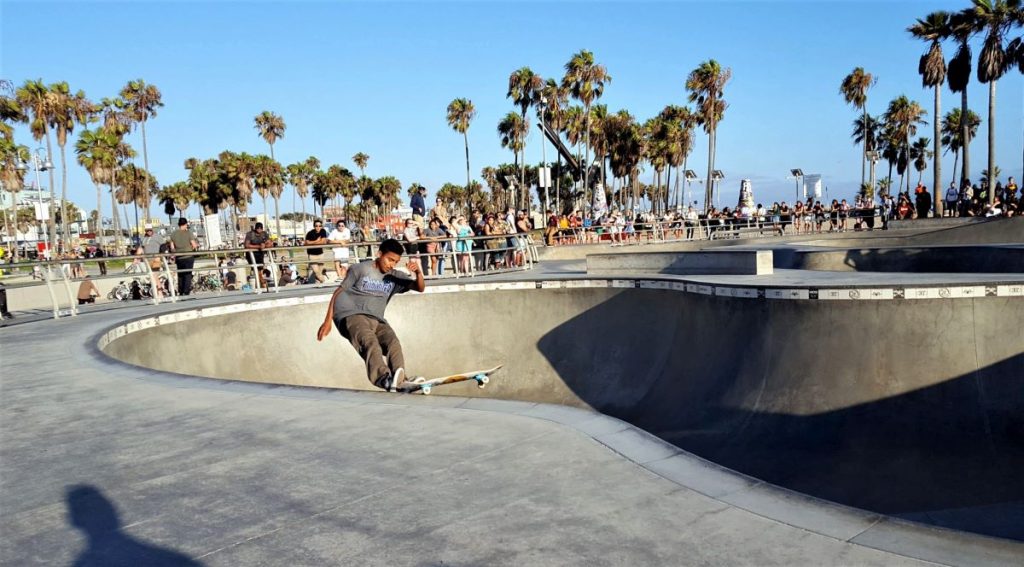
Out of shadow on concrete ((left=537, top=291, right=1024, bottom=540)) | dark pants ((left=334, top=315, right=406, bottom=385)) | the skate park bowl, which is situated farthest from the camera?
dark pants ((left=334, top=315, right=406, bottom=385))

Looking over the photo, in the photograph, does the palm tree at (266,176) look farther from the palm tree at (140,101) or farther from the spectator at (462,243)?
the spectator at (462,243)

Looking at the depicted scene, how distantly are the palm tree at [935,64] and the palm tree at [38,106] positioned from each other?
61.6m

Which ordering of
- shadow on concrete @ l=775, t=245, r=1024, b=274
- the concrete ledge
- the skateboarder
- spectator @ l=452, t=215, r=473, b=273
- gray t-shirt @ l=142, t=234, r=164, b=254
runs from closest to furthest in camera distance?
the skateboarder < shadow on concrete @ l=775, t=245, r=1024, b=274 < the concrete ledge < gray t-shirt @ l=142, t=234, r=164, b=254 < spectator @ l=452, t=215, r=473, b=273

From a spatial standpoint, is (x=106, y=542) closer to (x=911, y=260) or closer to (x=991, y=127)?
(x=911, y=260)

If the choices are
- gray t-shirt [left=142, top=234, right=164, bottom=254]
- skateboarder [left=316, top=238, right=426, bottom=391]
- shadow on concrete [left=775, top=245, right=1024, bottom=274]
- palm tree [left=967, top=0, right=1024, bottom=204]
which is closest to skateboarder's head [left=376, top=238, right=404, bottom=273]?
skateboarder [left=316, top=238, right=426, bottom=391]

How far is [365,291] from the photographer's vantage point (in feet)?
27.1

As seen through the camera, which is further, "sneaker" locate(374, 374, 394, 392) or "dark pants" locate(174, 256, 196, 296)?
"dark pants" locate(174, 256, 196, 296)

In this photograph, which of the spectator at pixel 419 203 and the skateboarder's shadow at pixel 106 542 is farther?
the spectator at pixel 419 203

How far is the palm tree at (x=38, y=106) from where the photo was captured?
183ft

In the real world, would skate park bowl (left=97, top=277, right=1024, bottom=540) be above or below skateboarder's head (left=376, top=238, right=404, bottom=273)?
below

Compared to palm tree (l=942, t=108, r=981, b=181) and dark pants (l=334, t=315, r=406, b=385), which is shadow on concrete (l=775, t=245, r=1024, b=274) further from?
palm tree (l=942, t=108, r=981, b=181)

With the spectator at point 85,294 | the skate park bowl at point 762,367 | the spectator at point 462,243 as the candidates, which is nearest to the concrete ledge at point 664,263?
the skate park bowl at point 762,367

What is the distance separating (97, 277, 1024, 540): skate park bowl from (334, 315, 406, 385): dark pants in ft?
12.7

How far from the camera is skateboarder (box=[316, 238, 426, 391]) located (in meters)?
7.95
